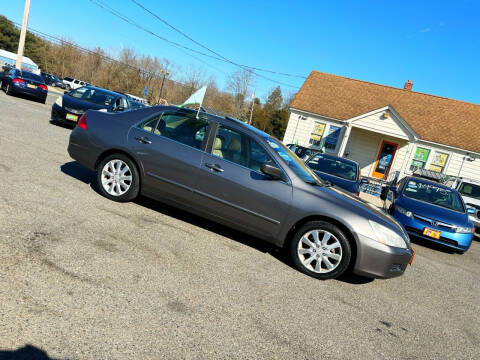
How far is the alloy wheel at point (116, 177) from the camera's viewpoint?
17.2 ft

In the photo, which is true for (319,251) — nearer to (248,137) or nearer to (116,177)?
(248,137)

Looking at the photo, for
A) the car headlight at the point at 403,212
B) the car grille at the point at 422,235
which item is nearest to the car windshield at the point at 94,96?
the car headlight at the point at 403,212

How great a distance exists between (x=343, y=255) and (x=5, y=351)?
3.45m

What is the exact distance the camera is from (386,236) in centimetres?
435

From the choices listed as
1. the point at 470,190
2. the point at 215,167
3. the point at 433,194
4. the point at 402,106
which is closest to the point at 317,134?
the point at 402,106

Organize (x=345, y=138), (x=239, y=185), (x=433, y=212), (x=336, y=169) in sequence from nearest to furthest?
(x=239, y=185), (x=433, y=212), (x=336, y=169), (x=345, y=138)

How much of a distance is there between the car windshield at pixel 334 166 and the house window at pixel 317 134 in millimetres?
13653

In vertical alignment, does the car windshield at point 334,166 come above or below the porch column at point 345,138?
below

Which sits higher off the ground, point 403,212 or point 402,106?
point 402,106

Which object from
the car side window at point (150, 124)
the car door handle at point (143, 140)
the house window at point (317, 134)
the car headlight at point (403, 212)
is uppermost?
the house window at point (317, 134)

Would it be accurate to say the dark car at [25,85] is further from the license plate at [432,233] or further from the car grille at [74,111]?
the license plate at [432,233]

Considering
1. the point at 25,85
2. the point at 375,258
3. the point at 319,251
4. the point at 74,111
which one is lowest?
the point at 319,251

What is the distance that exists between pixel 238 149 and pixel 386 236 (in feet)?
7.12

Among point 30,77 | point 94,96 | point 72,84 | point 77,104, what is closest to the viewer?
point 77,104
